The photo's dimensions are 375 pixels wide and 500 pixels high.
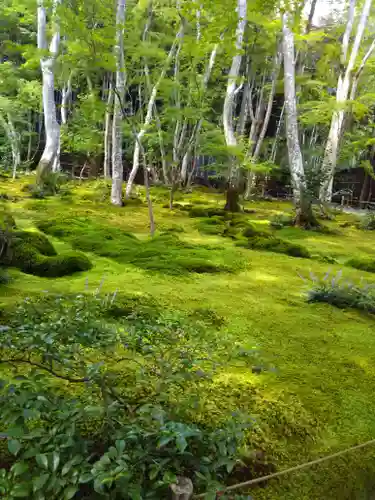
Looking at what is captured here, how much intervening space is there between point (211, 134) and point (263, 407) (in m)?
15.5

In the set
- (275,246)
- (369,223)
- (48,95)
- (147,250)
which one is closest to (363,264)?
(275,246)

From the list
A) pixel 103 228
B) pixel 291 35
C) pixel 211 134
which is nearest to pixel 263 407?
pixel 103 228

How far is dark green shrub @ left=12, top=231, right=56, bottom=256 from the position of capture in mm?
5918

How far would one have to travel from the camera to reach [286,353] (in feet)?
12.0

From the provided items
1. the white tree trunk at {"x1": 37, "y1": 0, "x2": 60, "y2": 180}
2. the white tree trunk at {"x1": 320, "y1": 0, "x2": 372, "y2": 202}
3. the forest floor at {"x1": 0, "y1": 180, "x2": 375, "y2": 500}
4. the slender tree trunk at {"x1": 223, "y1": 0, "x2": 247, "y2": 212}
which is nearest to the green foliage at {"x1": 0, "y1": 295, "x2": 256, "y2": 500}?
the forest floor at {"x1": 0, "y1": 180, "x2": 375, "y2": 500}

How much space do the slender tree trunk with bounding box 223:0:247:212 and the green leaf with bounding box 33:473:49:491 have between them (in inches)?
457

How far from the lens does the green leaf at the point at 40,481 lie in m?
1.46

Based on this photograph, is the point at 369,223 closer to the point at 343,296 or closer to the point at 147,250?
the point at 343,296

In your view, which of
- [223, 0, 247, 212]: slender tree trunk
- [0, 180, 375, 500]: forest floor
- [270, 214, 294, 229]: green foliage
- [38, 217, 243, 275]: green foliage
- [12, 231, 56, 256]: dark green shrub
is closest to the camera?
[0, 180, 375, 500]: forest floor

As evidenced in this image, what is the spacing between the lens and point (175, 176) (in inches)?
540

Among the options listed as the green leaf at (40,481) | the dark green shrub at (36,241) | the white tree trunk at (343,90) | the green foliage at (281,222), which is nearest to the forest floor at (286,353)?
the dark green shrub at (36,241)

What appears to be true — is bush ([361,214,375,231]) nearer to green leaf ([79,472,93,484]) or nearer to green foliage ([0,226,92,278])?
green foliage ([0,226,92,278])

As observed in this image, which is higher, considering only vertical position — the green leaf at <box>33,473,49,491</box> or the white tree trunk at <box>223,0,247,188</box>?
the white tree trunk at <box>223,0,247,188</box>

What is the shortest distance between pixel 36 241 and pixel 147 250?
1777 millimetres
